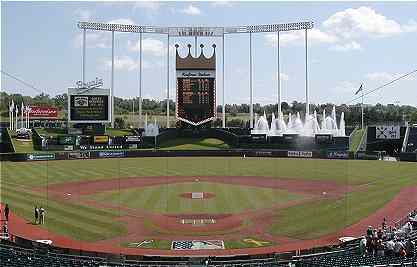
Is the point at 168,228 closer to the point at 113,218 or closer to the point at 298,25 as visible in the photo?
the point at 113,218

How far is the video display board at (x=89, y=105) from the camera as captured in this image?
76.6m

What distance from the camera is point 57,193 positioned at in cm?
4178

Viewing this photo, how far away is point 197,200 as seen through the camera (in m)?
38.7

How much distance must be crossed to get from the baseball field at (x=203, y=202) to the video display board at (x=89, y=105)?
1509cm

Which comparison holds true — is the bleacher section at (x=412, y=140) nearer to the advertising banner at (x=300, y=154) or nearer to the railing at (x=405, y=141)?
the railing at (x=405, y=141)

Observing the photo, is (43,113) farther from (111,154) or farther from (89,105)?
(111,154)

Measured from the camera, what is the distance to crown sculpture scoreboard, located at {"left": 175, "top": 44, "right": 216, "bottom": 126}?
3184 inches

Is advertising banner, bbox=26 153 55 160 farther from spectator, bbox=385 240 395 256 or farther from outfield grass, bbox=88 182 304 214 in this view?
spectator, bbox=385 240 395 256

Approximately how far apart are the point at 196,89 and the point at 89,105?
1684 centimetres

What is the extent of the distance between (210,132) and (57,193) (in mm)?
46549

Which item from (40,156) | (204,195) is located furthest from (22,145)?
(204,195)

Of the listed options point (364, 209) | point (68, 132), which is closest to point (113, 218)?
point (364, 209)

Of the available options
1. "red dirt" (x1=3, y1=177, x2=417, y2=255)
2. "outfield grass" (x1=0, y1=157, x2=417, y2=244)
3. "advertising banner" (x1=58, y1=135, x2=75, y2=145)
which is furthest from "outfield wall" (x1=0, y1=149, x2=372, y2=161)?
"red dirt" (x1=3, y1=177, x2=417, y2=255)

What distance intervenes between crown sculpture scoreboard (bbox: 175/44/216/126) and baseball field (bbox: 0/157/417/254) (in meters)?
20.6
